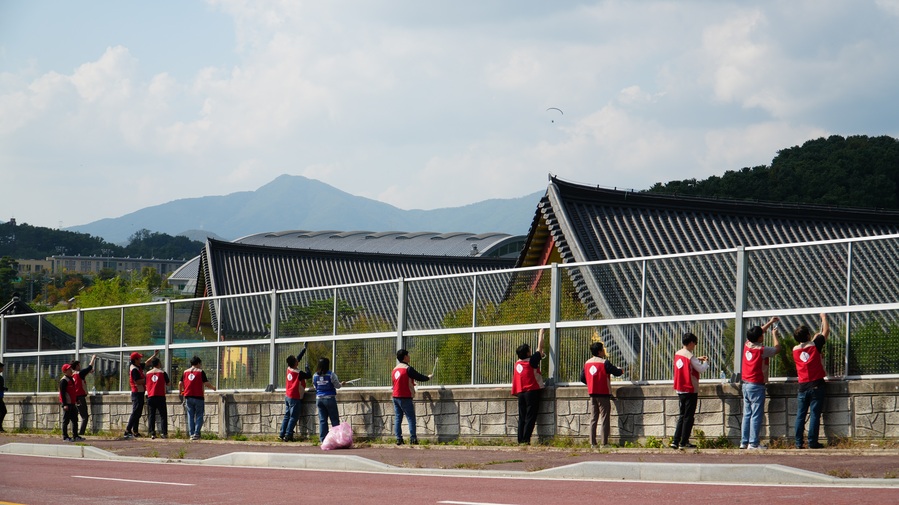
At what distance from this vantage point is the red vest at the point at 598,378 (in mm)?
16484

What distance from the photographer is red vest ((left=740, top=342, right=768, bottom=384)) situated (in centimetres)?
1475

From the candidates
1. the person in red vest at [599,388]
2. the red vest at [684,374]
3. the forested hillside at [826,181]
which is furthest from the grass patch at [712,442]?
the forested hillside at [826,181]

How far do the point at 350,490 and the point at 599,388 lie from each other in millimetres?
5017

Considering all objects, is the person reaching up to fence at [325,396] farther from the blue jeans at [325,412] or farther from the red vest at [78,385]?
the red vest at [78,385]

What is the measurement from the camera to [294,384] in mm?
22219

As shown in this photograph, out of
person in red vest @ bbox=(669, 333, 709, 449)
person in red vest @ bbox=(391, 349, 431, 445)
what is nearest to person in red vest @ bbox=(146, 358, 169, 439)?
person in red vest @ bbox=(391, 349, 431, 445)

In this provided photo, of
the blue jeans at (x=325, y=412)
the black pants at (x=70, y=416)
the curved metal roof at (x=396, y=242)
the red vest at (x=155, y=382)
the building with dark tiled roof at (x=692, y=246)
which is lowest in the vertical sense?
the black pants at (x=70, y=416)

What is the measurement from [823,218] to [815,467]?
22.8 m

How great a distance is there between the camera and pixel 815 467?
12.5 meters

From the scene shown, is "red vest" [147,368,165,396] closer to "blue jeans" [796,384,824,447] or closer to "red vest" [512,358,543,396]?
"red vest" [512,358,543,396]

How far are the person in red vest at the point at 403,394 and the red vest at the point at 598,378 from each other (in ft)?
12.4

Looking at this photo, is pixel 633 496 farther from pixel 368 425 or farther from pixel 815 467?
pixel 368 425

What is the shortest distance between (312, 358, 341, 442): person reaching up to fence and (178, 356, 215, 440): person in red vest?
444cm

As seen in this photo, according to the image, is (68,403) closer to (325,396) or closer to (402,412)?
(325,396)
